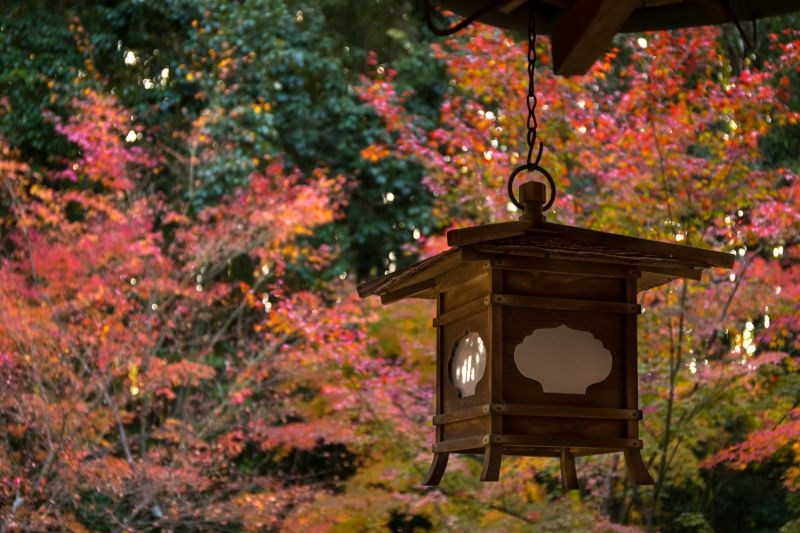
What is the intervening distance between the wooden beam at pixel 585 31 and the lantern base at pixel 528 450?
0.68 m

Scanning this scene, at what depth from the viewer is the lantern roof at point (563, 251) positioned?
1.51 m

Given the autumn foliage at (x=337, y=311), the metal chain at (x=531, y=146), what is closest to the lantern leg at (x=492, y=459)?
the metal chain at (x=531, y=146)

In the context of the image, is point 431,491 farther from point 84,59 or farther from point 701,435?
point 84,59

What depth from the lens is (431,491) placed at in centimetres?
595

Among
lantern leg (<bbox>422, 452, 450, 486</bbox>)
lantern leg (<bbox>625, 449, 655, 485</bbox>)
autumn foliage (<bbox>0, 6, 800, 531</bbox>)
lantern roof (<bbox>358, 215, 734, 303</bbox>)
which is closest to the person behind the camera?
lantern roof (<bbox>358, 215, 734, 303</bbox>)

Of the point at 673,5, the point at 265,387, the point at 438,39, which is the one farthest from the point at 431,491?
the point at 673,5

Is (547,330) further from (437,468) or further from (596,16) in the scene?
(596,16)

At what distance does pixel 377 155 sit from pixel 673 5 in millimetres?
5147

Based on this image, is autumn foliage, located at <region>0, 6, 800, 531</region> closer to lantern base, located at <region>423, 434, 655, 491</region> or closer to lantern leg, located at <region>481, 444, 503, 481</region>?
lantern base, located at <region>423, 434, 655, 491</region>

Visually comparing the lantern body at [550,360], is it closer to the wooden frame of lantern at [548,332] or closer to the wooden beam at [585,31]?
the wooden frame of lantern at [548,332]

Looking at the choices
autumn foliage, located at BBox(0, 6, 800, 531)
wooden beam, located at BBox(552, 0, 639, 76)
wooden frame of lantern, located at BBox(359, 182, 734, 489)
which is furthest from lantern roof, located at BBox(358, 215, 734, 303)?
autumn foliage, located at BBox(0, 6, 800, 531)

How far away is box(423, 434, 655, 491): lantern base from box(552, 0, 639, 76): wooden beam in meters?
0.68

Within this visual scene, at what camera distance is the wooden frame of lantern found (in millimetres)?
1539

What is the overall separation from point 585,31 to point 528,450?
28.1 inches
